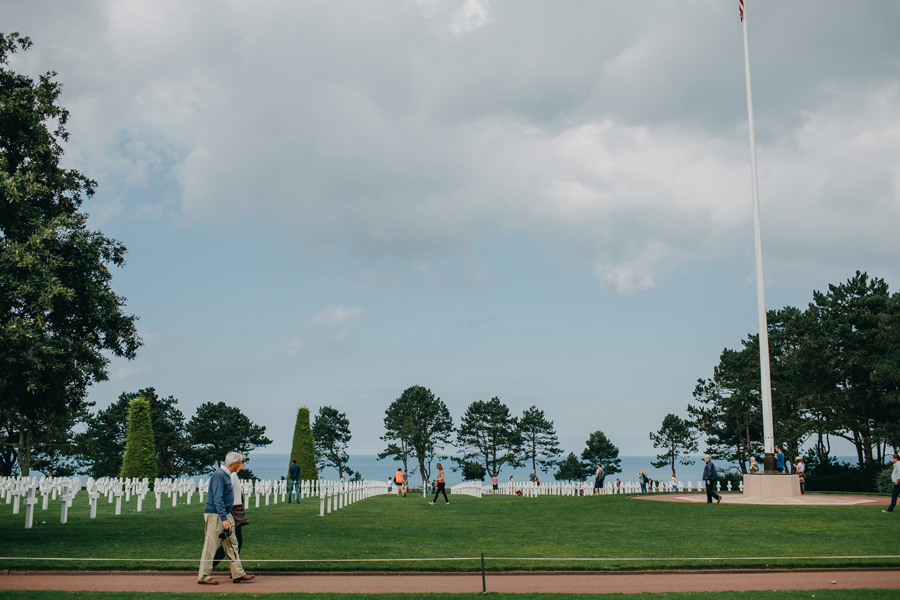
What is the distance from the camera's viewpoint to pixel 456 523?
58.7 ft

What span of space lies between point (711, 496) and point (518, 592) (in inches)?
749

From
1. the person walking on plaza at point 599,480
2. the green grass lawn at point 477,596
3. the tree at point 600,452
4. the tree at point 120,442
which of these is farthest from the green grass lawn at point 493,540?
the tree at point 600,452

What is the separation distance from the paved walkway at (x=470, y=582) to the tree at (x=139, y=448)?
3188cm

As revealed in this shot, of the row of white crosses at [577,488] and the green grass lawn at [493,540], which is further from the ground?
the green grass lawn at [493,540]

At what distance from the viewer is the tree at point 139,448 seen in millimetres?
39344

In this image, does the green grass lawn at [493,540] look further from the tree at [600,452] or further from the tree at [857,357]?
the tree at [600,452]

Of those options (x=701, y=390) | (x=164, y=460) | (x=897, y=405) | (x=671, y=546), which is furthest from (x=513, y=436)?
(x=671, y=546)

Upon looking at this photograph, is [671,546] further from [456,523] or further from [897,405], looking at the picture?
[897,405]

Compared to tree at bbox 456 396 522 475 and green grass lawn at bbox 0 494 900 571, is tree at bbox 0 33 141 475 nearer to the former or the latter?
green grass lawn at bbox 0 494 900 571

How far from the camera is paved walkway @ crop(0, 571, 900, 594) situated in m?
9.20

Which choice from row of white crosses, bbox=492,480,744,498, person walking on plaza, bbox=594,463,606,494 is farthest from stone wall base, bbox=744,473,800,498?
row of white crosses, bbox=492,480,744,498

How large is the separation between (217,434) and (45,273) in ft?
199

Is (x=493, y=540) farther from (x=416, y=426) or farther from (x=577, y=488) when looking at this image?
(x=416, y=426)

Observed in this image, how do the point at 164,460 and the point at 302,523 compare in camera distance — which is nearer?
the point at 302,523
